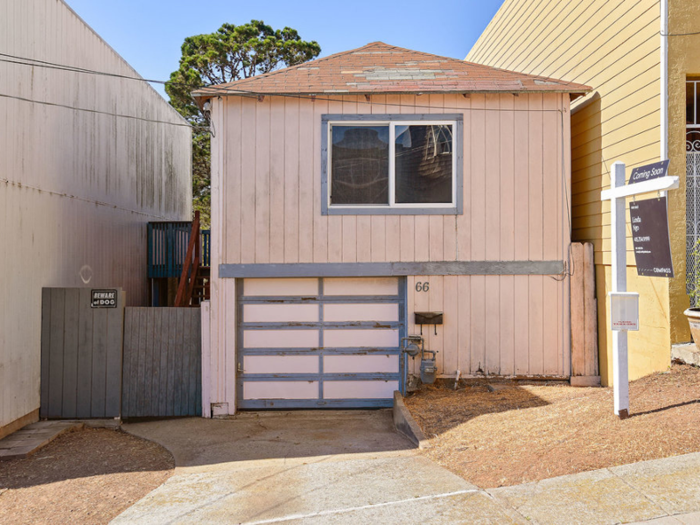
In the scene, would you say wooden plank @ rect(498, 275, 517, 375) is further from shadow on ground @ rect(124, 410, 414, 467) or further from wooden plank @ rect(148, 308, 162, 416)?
wooden plank @ rect(148, 308, 162, 416)

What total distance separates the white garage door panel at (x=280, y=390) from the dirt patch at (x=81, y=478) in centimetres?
187

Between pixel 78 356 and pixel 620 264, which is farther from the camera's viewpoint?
pixel 78 356

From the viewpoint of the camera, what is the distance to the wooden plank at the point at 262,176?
29.3 ft

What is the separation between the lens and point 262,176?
8.94 m

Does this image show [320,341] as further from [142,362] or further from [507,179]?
[507,179]

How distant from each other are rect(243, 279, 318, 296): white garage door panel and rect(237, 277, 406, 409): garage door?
16 mm

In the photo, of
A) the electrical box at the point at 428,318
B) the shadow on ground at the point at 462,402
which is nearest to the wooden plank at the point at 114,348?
the shadow on ground at the point at 462,402

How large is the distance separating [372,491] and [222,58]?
82.1 feet

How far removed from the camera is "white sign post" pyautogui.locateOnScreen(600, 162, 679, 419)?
18.4ft

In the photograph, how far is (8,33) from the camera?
25.4 ft

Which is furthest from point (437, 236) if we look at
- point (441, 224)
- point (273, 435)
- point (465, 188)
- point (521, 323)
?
point (273, 435)

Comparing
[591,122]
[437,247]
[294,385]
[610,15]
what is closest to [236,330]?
[294,385]

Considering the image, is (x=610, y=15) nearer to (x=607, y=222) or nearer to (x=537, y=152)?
(x=537, y=152)

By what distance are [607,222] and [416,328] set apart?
10.6 ft
